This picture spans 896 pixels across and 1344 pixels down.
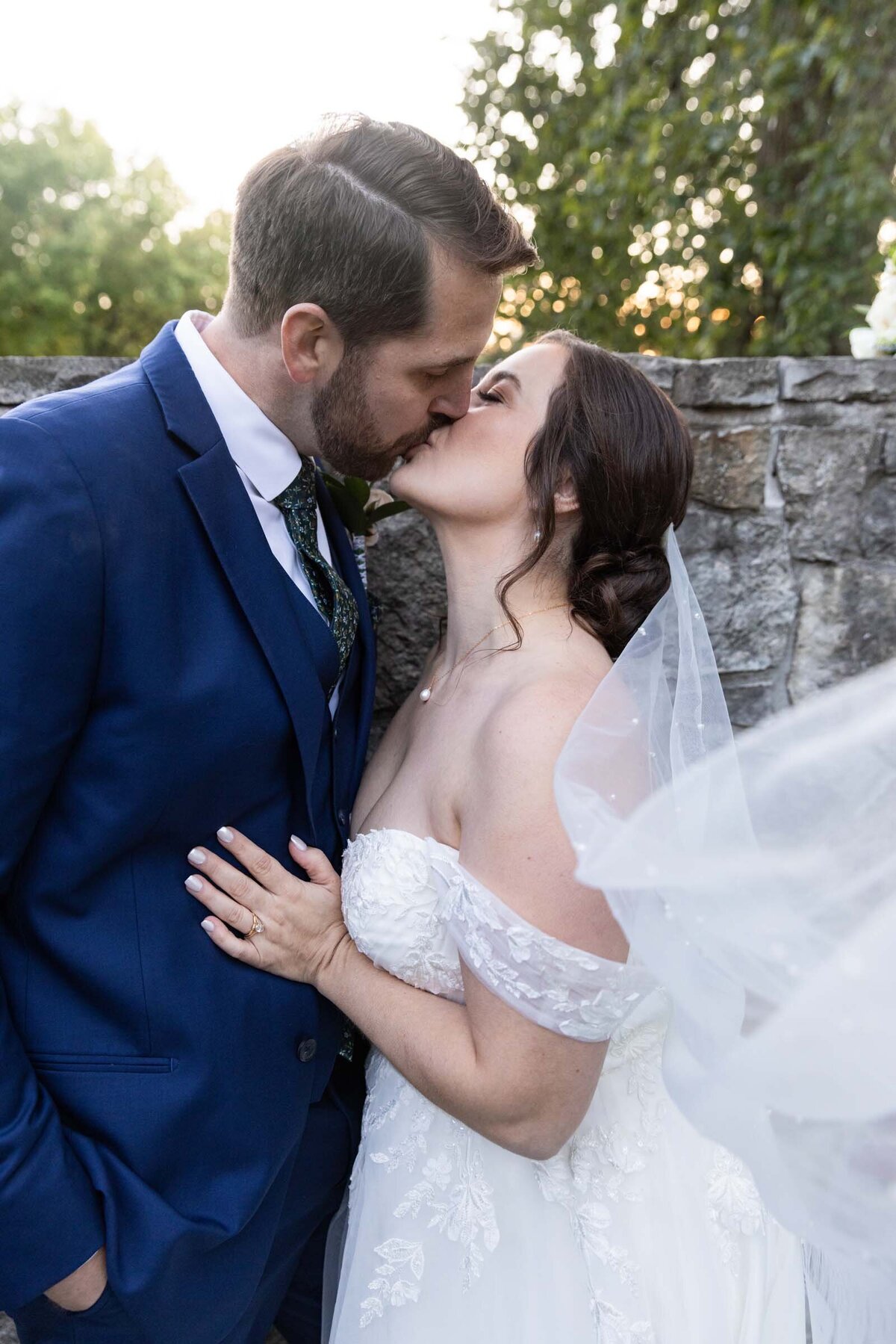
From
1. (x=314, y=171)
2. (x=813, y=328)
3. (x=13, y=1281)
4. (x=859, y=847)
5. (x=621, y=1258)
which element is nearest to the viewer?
(x=859, y=847)

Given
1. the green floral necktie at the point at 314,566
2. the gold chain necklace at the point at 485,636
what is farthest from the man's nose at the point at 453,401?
the gold chain necklace at the point at 485,636

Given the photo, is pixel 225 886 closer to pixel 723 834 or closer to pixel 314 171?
pixel 723 834

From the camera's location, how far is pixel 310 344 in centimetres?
178

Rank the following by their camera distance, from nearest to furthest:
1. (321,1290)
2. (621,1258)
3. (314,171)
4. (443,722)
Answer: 1. (621,1258)
2. (314,171)
3. (443,722)
4. (321,1290)

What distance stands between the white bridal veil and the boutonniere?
902 millimetres

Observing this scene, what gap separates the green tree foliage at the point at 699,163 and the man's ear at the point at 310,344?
4.54m

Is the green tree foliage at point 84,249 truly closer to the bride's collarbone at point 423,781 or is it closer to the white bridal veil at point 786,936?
the bride's collarbone at point 423,781

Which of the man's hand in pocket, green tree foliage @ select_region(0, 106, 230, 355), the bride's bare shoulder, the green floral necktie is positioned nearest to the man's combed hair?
the green floral necktie

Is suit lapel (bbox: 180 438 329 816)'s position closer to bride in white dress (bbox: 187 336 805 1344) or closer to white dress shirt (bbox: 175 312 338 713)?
white dress shirt (bbox: 175 312 338 713)

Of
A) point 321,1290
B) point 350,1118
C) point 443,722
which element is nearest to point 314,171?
point 443,722

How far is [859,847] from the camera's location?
124 cm

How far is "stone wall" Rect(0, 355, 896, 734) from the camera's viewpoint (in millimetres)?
2412

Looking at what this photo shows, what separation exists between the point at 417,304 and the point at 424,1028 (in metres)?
1.29

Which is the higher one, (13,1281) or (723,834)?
(723,834)
